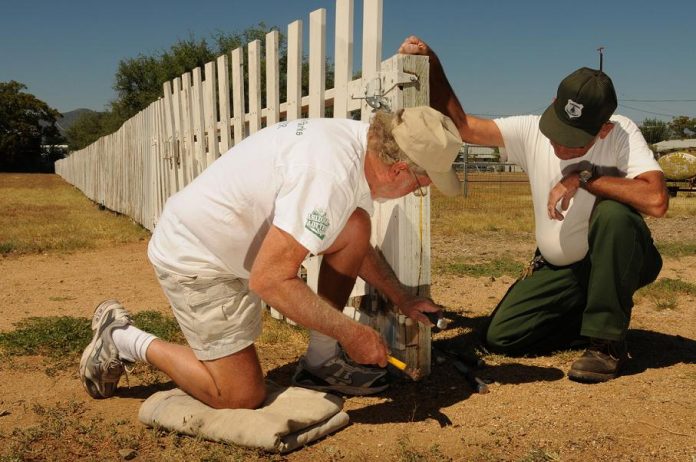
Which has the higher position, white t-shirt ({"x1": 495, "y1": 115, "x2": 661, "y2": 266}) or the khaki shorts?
white t-shirt ({"x1": 495, "y1": 115, "x2": 661, "y2": 266})

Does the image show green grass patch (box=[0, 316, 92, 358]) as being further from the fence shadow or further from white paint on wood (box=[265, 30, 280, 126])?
the fence shadow

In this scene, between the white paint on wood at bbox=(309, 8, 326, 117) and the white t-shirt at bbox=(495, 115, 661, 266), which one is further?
the white paint on wood at bbox=(309, 8, 326, 117)

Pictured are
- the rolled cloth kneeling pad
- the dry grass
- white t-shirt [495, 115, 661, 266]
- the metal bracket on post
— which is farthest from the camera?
the dry grass

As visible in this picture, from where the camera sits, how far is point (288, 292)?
2088 mm

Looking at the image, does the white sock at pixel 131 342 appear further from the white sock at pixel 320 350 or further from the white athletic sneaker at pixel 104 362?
the white sock at pixel 320 350

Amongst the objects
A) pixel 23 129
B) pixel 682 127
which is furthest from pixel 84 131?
pixel 682 127

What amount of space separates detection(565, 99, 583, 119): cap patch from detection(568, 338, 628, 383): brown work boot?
3.52ft

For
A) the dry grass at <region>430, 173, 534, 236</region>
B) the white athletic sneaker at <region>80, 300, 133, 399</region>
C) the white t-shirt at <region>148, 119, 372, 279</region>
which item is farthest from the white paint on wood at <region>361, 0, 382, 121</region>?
the dry grass at <region>430, 173, 534, 236</region>

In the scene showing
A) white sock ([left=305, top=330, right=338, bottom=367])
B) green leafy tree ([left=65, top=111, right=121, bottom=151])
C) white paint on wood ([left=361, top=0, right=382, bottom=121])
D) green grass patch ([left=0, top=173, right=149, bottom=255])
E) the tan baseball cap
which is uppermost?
green leafy tree ([left=65, top=111, right=121, bottom=151])

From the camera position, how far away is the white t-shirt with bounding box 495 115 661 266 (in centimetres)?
303

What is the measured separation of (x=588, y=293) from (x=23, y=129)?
6636 centimetres

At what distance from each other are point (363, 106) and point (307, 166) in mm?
1186

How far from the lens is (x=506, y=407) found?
271 cm

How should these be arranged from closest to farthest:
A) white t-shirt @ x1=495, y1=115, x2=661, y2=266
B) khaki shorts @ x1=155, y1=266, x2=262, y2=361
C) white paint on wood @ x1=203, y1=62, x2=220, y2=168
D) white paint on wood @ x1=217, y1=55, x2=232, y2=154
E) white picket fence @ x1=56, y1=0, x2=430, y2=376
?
khaki shorts @ x1=155, y1=266, x2=262, y2=361, white picket fence @ x1=56, y1=0, x2=430, y2=376, white t-shirt @ x1=495, y1=115, x2=661, y2=266, white paint on wood @ x1=217, y1=55, x2=232, y2=154, white paint on wood @ x1=203, y1=62, x2=220, y2=168
